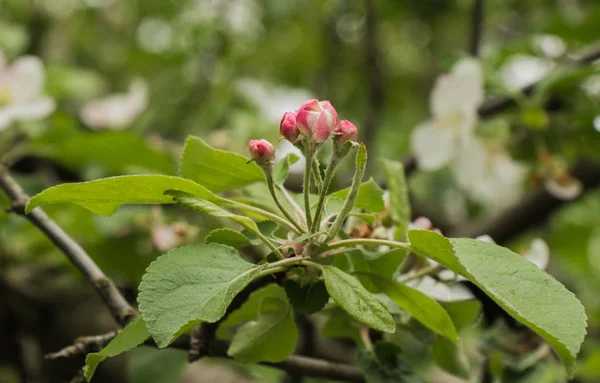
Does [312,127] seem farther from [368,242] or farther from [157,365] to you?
[157,365]

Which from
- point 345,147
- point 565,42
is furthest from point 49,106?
point 565,42

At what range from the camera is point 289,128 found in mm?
516

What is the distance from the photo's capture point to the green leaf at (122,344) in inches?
19.6

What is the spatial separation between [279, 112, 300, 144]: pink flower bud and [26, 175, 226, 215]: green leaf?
0.26ft

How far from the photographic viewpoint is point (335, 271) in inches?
20.5

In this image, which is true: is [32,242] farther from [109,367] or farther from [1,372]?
[1,372]

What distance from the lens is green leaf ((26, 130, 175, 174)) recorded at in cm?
118

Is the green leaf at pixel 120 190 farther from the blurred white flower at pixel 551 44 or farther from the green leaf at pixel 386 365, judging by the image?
the blurred white flower at pixel 551 44

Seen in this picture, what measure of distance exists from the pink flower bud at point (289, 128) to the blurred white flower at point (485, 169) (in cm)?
66

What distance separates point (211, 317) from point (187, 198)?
10 centimetres

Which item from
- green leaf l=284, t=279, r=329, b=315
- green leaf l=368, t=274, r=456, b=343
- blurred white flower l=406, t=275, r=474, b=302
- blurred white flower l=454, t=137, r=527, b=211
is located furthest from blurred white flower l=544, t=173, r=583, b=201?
green leaf l=284, t=279, r=329, b=315

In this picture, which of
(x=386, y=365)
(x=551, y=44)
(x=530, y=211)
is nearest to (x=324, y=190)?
(x=386, y=365)

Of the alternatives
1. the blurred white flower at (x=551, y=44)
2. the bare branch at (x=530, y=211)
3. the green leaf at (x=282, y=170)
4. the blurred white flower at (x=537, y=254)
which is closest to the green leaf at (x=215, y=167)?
the green leaf at (x=282, y=170)

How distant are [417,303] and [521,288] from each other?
0.43ft
